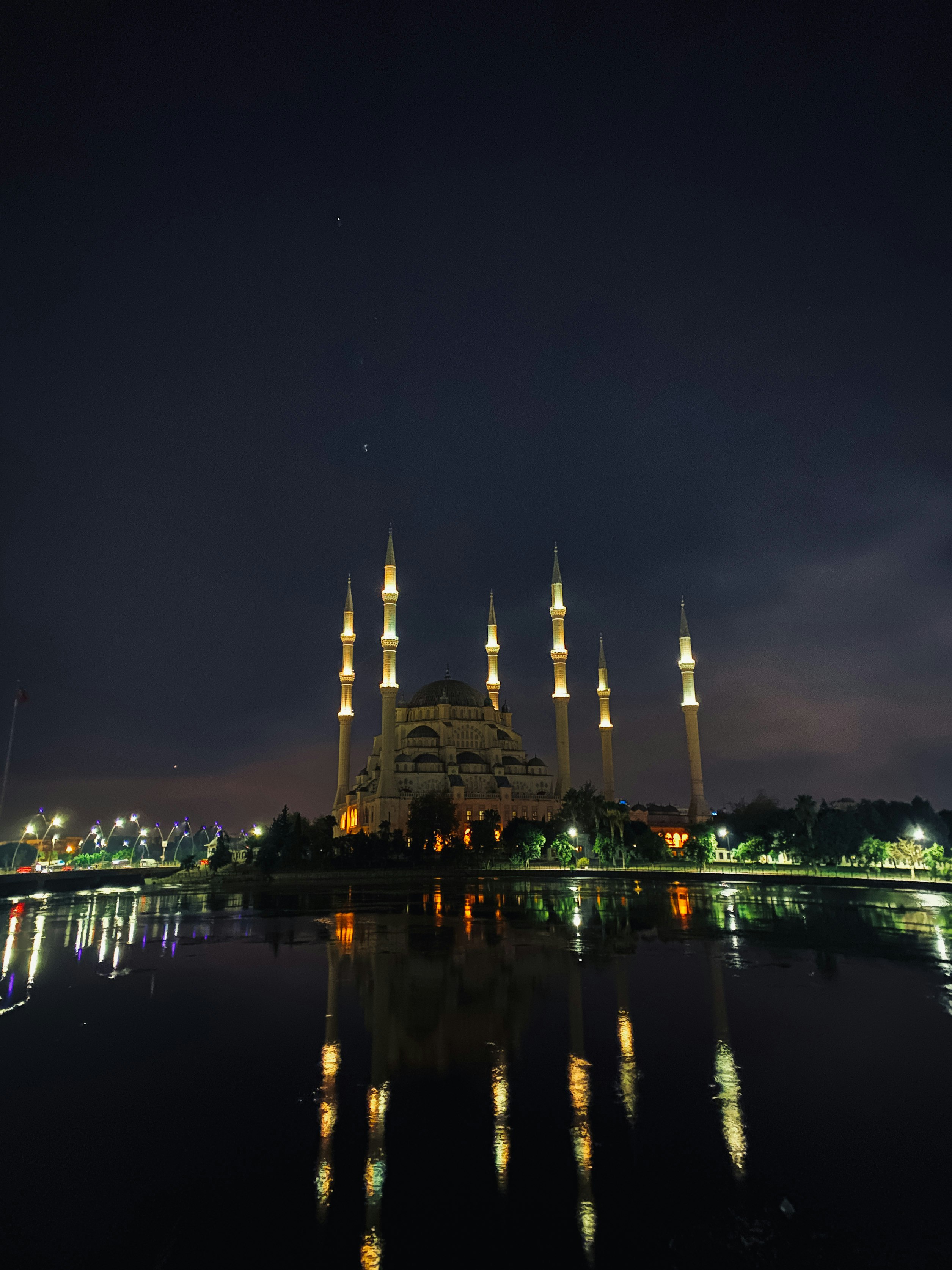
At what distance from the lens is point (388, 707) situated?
232 feet

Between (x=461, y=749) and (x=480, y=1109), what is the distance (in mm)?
77001

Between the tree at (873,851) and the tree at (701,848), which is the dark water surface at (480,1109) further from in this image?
the tree at (701,848)

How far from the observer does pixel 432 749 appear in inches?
3226

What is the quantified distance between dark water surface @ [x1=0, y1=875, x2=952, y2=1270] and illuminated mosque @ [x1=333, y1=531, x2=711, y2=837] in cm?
5653

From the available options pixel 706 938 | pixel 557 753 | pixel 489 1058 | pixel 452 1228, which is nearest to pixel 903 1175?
pixel 452 1228

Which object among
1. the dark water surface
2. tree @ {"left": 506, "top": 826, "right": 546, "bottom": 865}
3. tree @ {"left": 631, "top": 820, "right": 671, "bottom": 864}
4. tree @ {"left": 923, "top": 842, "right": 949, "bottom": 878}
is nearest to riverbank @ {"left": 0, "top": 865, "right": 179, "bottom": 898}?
tree @ {"left": 506, "top": 826, "right": 546, "bottom": 865}

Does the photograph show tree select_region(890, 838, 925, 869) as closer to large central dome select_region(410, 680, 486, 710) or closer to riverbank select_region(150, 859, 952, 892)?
riverbank select_region(150, 859, 952, 892)

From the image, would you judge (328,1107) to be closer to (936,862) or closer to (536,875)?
(936,862)

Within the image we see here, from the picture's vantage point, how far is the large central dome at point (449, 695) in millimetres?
88000

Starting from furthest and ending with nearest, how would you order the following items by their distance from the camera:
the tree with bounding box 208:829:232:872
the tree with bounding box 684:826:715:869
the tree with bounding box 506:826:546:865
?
1. the tree with bounding box 506:826:546:865
2. the tree with bounding box 208:829:232:872
3. the tree with bounding box 684:826:715:869

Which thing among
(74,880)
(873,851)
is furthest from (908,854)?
(74,880)

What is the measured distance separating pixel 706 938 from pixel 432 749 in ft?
211

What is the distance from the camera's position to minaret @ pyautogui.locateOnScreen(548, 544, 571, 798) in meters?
78.9

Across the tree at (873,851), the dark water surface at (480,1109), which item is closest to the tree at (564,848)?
the tree at (873,851)
